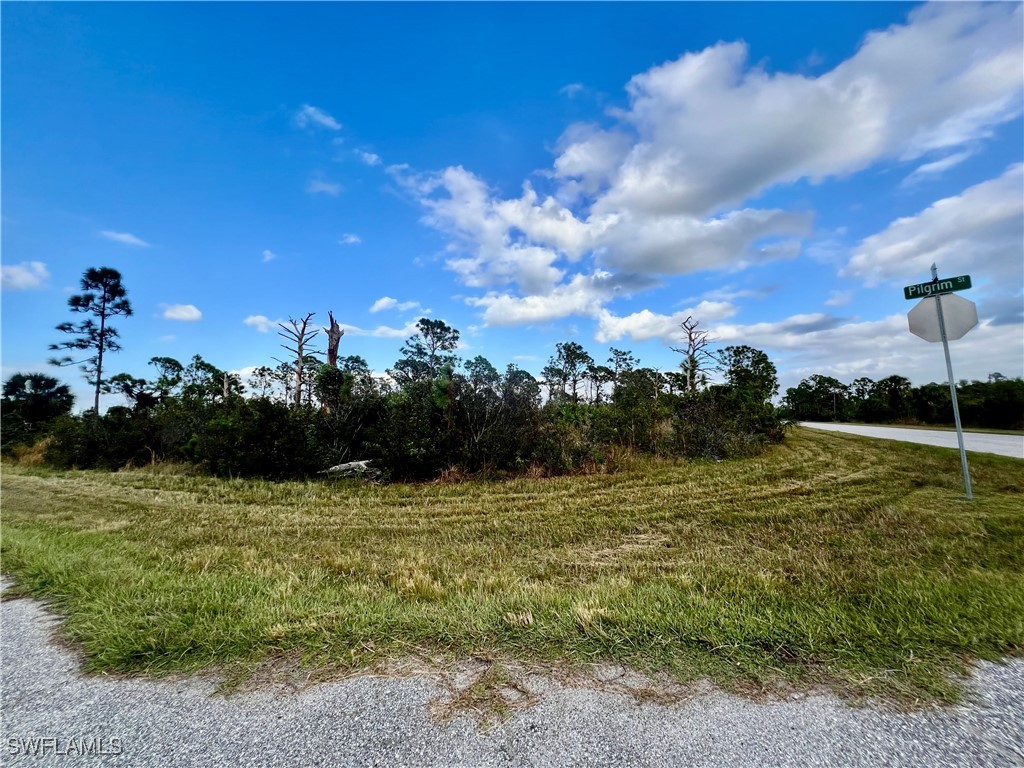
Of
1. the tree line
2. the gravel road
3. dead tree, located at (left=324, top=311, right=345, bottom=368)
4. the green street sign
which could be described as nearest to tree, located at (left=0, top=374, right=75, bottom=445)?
the tree line

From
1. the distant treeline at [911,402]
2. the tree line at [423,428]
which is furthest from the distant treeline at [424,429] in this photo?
the distant treeline at [911,402]

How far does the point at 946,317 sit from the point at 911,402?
39.5m

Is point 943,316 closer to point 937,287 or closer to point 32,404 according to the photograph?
point 937,287

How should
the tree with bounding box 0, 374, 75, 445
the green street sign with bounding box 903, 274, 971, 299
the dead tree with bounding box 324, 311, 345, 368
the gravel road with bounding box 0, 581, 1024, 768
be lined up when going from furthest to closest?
1. the tree with bounding box 0, 374, 75, 445
2. the dead tree with bounding box 324, 311, 345, 368
3. the green street sign with bounding box 903, 274, 971, 299
4. the gravel road with bounding box 0, 581, 1024, 768

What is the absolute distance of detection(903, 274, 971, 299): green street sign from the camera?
6082 millimetres

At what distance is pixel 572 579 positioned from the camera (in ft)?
12.3

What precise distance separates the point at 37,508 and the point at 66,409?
2330 centimetres

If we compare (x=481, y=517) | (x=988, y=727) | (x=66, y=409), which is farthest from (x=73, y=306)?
(x=988, y=727)

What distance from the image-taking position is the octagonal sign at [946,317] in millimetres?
6246

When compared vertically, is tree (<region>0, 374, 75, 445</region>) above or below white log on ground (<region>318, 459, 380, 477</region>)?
above

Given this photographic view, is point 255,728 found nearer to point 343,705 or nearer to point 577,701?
point 343,705

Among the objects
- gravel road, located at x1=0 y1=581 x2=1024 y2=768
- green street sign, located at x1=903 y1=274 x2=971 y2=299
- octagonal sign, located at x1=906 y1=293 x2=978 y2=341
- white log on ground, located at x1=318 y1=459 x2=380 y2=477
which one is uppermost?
green street sign, located at x1=903 y1=274 x2=971 y2=299

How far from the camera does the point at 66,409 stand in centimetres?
2391

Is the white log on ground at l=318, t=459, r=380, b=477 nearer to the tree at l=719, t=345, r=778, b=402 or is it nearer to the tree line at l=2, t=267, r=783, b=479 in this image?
the tree line at l=2, t=267, r=783, b=479
